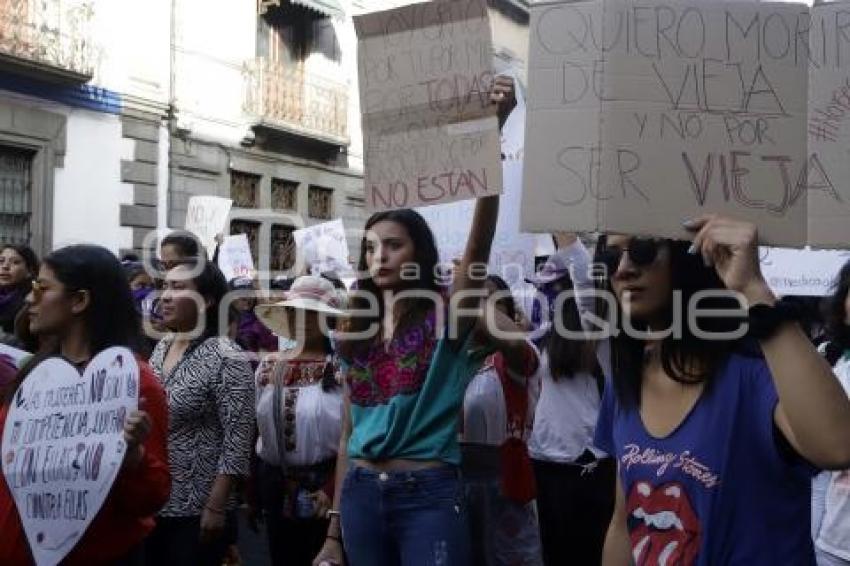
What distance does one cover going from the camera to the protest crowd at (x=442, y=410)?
2125 mm

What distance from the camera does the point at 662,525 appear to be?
2225mm

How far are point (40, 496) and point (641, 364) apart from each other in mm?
1561

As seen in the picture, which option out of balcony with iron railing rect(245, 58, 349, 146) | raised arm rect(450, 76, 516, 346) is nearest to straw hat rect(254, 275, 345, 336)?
raised arm rect(450, 76, 516, 346)

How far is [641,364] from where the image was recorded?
8.11 ft

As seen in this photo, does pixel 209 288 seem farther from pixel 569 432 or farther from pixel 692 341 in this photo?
pixel 692 341

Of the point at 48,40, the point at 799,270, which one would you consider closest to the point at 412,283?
the point at 799,270

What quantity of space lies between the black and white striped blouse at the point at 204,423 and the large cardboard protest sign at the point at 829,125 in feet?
8.26

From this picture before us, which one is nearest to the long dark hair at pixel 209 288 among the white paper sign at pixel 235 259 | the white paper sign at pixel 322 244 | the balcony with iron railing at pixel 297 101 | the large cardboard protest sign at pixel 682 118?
the large cardboard protest sign at pixel 682 118

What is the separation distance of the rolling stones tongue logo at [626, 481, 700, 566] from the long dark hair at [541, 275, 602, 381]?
112 inches

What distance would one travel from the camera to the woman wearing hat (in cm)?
454

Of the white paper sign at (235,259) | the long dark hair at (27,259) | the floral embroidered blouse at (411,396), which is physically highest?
the white paper sign at (235,259)

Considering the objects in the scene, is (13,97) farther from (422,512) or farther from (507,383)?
(422,512)

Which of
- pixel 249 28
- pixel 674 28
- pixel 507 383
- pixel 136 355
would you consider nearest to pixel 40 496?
pixel 136 355

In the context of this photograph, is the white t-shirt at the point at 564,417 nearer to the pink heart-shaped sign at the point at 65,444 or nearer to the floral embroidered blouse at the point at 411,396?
the floral embroidered blouse at the point at 411,396
